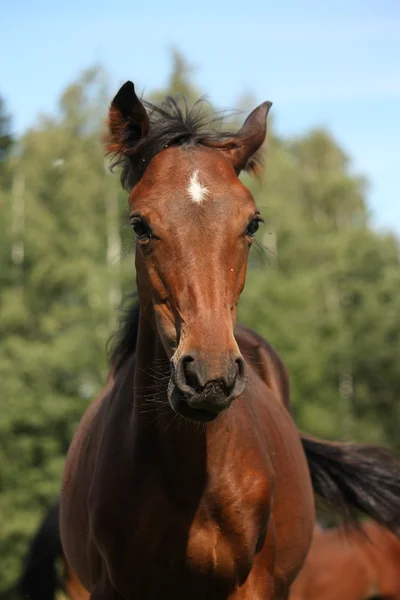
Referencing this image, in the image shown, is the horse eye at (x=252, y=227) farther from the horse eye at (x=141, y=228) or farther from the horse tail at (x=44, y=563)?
the horse tail at (x=44, y=563)

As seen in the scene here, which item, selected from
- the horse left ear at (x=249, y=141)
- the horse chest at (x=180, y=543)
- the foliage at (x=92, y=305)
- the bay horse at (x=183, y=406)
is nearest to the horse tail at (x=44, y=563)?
the bay horse at (x=183, y=406)

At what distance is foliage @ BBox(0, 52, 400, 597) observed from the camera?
93.7ft

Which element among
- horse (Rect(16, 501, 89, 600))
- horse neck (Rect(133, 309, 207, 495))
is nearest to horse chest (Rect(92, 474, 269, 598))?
horse neck (Rect(133, 309, 207, 495))

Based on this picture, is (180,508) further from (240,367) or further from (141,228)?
(141,228)

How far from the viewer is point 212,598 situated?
449 centimetres

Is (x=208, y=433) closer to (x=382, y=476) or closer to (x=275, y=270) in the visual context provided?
(x=382, y=476)

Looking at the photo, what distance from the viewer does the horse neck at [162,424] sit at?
445cm

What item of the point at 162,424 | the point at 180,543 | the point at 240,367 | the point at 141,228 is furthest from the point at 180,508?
the point at 141,228

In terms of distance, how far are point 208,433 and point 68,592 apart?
3.64 meters

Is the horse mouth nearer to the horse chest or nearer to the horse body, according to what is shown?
the horse body

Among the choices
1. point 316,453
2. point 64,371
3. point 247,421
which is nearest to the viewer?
point 247,421

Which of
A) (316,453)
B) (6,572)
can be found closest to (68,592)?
(316,453)

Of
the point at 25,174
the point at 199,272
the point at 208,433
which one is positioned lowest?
the point at 208,433

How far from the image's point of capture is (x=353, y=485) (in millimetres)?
7168
